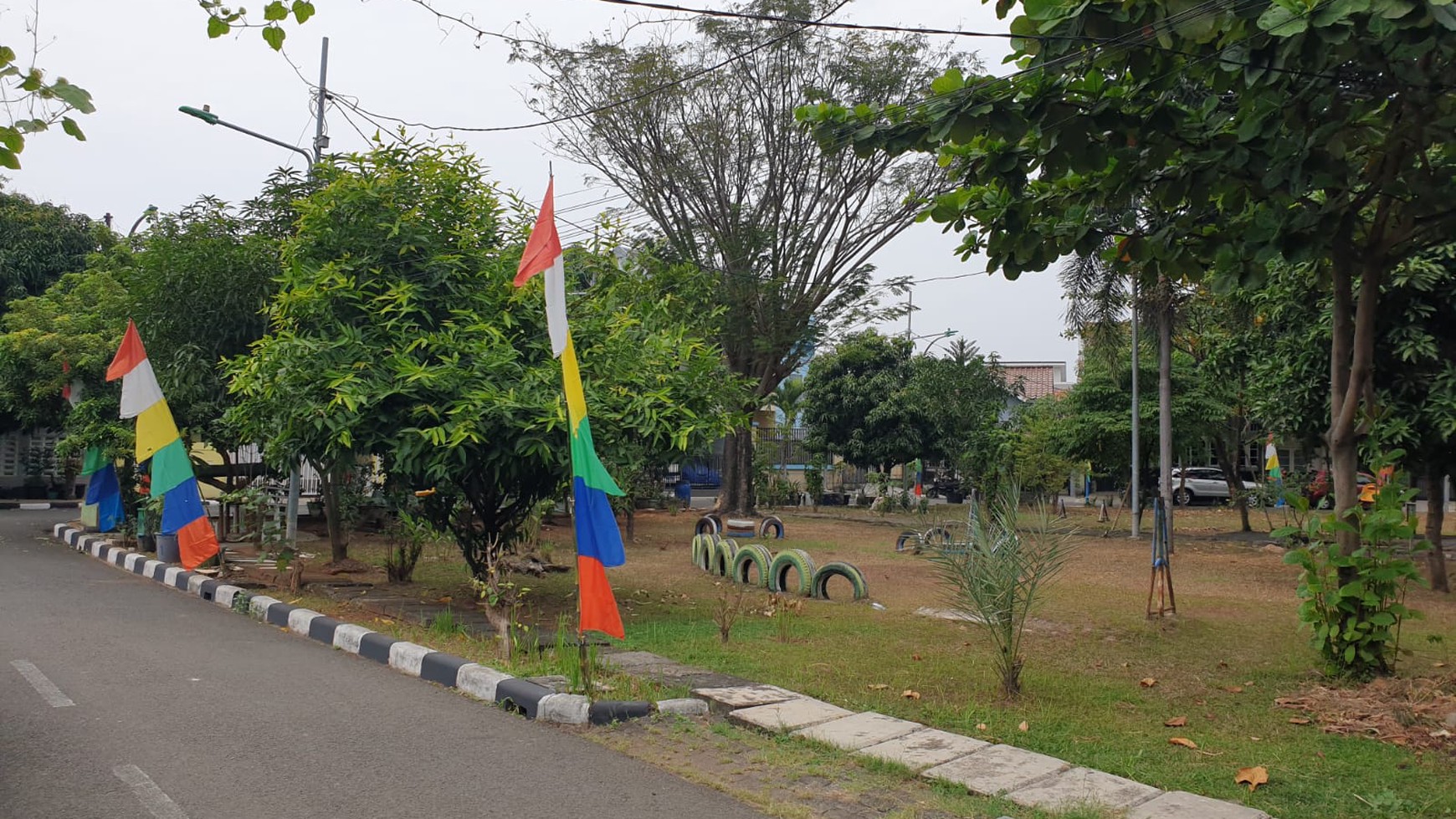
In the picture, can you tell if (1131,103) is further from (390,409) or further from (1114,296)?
(1114,296)

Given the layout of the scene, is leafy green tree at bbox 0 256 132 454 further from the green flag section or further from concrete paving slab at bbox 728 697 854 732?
concrete paving slab at bbox 728 697 854 732

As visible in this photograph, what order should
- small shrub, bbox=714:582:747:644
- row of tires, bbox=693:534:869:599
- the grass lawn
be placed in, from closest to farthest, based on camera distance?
the grass lawn
small shrub, bbox=714:582:747:644
row of tires, bbox=693:534:869:599

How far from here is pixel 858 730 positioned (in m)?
6.02

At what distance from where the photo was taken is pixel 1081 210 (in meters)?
7.12

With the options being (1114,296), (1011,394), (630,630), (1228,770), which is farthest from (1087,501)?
→ (1228,770)

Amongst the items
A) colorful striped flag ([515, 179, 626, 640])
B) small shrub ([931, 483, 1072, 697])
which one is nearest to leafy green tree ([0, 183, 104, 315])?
colorful striped flag ([515, 179, 626, 640])

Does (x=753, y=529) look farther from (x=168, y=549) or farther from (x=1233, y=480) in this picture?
(x=1233, y=480)

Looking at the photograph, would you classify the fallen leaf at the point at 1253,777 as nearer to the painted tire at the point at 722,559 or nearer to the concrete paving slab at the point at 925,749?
the concrete paving slab at the point at 925,749

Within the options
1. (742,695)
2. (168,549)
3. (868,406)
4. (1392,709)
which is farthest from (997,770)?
(868,406)

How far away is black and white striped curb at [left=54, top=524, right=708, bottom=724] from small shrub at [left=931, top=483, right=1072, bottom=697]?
6.25 ft

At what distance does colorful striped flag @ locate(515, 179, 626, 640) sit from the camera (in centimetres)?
688

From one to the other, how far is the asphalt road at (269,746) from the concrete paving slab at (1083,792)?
4.39ft

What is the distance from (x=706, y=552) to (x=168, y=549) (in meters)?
7.25

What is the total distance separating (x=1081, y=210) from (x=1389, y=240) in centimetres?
212
